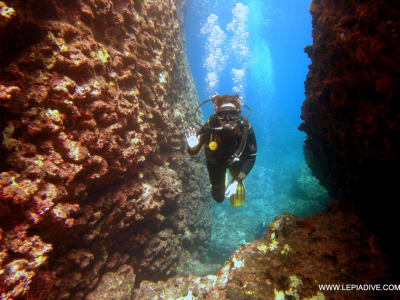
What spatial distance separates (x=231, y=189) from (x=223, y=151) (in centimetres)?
114

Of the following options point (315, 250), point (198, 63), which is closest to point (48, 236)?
point (315, 250)

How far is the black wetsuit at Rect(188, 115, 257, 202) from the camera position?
4.15 metres

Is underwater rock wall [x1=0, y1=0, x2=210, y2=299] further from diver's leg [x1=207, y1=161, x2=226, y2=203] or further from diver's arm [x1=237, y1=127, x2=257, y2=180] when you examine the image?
diver's arm [x1=237, y1=127, x2=257, y2=180]

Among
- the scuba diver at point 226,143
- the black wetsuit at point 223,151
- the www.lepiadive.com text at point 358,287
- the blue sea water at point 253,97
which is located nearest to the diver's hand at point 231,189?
the scuba diver at point 226,143

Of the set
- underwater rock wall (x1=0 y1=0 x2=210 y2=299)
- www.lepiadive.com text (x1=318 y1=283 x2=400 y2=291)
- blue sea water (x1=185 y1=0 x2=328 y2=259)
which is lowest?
www.lepiadive.com text (x1=318 y1=283 x2=400 y2=291)

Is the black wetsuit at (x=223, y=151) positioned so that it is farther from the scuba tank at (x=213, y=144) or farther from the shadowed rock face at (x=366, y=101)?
the shadowed rock face at (x=366, y=101)

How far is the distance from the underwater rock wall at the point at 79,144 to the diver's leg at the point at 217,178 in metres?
1.35

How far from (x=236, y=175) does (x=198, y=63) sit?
131ft

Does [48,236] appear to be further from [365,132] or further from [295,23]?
[295,23]

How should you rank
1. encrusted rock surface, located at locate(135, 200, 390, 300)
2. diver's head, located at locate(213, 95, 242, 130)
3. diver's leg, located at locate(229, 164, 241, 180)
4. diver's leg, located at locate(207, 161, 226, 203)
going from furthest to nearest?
1. diver's leg, located at locate(229, 164, 241, 180)
2. diver's leg, located at locate(207, 161, 226, 203)
3. diver's head, located at locate(213, 95, 242, 130)
4. encrusted rock surface, located at locate(135, 200, 390, 300)

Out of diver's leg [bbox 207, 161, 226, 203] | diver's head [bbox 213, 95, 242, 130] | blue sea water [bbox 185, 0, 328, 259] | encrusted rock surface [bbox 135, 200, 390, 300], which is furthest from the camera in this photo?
blue sea water [bbox 185, 0, 328, 259]

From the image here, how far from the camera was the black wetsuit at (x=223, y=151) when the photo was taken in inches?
163

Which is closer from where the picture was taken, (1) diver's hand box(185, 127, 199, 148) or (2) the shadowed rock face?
(2) the shadowed rock face

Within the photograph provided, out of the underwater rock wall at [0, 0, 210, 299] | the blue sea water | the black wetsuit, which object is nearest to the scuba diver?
the black wetsuit
